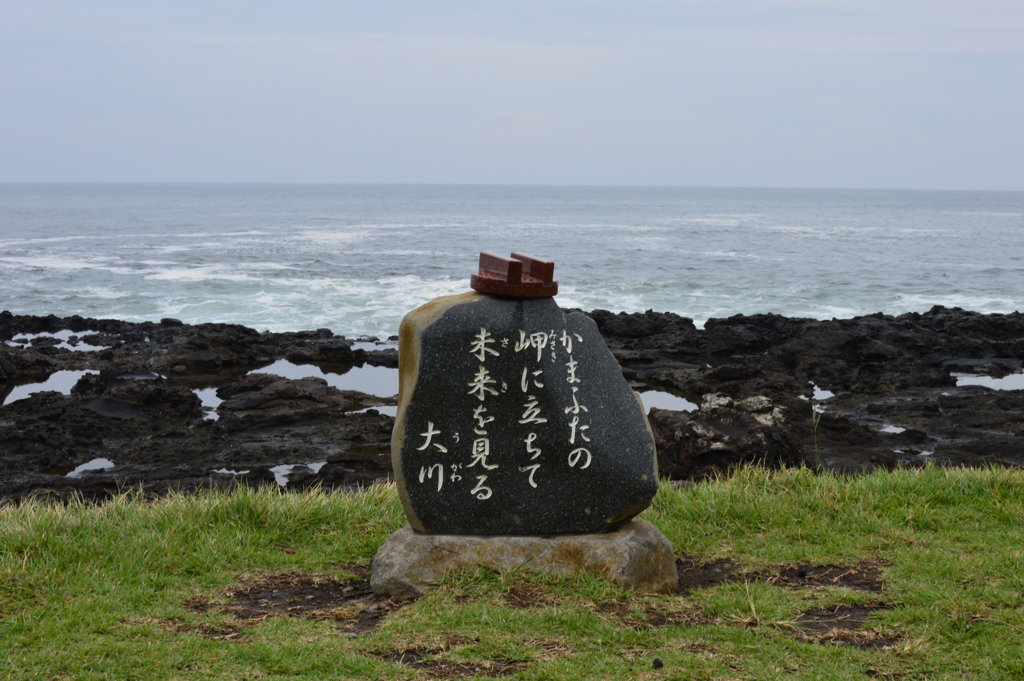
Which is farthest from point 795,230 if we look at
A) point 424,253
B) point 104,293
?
point 104,293

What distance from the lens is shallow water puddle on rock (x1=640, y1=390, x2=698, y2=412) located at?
14250mm

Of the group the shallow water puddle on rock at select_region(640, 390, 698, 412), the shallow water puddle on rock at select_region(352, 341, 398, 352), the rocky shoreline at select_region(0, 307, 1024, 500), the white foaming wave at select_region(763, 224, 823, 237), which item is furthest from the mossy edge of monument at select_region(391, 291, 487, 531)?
the white foaming wave at select_region(763, 224, 823, 237)

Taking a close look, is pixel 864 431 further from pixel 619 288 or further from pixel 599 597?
pixel 619 288

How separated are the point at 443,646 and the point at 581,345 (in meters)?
2.02

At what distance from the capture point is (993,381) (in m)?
15.8

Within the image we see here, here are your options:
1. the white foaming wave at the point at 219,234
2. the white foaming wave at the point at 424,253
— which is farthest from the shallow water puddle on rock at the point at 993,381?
the white foaming wave at the point at 219,234

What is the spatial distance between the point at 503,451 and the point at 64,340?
16.7 metres

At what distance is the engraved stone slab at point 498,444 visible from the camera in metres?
5.49

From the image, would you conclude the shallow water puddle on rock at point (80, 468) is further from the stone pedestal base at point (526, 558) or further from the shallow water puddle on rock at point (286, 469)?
the stone pedestal base at point (526, 558)

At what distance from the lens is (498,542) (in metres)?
5.46

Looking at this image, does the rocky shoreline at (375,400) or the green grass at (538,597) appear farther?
the rocky shoreline at (375,400)

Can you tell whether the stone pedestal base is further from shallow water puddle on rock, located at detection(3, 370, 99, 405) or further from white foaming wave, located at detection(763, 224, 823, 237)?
white foaming wave, located at detection(763, 224, 823, 237)

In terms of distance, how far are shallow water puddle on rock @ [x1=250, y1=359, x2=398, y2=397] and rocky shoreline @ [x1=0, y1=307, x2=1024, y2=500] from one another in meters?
0.10

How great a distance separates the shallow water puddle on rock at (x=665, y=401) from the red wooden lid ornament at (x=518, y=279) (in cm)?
868
